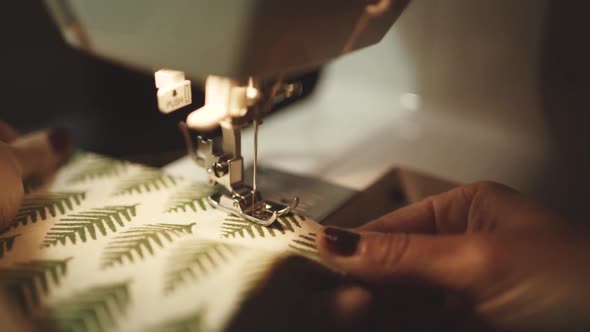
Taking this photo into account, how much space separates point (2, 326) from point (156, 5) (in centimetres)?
31

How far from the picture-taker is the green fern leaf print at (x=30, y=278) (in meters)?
0.45

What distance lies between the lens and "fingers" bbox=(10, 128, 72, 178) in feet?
2.38

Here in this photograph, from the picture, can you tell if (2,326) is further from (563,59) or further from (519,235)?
(563,59)

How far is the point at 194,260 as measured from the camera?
1.64 feet

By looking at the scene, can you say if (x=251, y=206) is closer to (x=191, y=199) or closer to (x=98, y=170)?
(x=191, y=199)

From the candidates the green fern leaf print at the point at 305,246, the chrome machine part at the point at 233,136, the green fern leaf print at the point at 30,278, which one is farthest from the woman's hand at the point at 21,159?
the green fern leaf print at the point at 305,246

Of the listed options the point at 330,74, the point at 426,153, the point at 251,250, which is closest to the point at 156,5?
the point at 251,250

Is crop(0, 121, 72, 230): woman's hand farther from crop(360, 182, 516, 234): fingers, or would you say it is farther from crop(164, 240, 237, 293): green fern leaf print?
crop(360, 182, 516, 234): fingers

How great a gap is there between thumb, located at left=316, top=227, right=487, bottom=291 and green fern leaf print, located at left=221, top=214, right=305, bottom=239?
9 centimetres

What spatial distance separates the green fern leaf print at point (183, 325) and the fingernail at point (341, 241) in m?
0.16

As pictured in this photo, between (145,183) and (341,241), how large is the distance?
0.32 metres

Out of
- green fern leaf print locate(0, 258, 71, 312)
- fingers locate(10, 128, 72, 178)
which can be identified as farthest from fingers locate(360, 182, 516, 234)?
fingers locate(10, 128, 72, 178)

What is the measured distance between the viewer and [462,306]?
1.68 feet

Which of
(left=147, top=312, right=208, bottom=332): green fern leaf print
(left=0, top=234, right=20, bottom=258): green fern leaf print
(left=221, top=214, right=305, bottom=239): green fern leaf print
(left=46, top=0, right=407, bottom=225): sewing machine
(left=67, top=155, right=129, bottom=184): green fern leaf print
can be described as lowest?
(left=67, top=155, right=129, bottom=184): green fern leaf print
